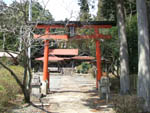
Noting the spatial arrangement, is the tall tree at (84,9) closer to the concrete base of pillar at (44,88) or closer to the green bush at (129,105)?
the concrete base of pillar at (44,88)

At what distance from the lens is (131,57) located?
1434cm

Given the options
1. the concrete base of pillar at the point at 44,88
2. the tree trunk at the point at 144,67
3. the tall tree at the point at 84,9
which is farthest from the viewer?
the tall tree at the point at 84,9

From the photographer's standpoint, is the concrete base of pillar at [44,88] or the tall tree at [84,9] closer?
the concrete base of pillar at [44,88]

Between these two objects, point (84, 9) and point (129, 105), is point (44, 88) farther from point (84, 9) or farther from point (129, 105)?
point (129, 105)

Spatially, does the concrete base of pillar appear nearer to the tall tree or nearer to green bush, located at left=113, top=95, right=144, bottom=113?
the tall tree

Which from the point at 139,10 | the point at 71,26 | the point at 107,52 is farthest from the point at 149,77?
the point at 107,52

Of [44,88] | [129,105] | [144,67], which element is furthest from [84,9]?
[129,105]

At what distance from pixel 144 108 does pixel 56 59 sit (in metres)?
26.5

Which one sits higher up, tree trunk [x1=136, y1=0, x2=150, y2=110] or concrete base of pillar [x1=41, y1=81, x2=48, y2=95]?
tree trunk [x1=136, y1=0, x2=150, y2=110]

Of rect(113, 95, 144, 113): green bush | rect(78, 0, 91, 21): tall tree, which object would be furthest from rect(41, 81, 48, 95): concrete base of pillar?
rect(113, 95, 144, 113): green bush

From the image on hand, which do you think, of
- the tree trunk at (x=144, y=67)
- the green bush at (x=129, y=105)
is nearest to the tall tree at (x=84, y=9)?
the tree trunk at (x=144, y=67)

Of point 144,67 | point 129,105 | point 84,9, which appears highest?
point 84,9

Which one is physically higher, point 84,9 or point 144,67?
point 84,9

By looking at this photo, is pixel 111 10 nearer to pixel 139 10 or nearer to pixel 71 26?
pixel 71 26
